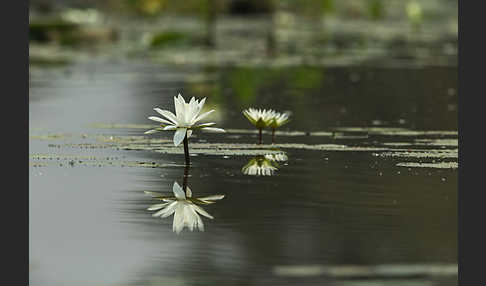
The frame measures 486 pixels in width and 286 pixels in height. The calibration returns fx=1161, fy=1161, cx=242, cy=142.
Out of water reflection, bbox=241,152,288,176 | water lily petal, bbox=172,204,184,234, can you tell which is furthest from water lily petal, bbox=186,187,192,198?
water reflection, bbox=241,152,288,176

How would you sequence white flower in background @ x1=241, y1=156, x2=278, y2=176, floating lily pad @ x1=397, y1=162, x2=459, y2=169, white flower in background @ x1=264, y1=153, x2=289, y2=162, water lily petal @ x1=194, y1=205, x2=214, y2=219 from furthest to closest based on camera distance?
white flower in background @ x1=264, y1=153, x2=289, y2=162 < floating lily pad @ x1=397, y1=162, x2=459, y2=169 < white flower in background @ x1=241, y1=156, x2=278, y2=176 < water lily petal @ x1=194, y1=205, x2=214, y2=219

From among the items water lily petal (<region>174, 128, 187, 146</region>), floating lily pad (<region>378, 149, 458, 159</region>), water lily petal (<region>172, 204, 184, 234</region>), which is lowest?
water lily petal (<region>172, 204, 184, 234</region>)

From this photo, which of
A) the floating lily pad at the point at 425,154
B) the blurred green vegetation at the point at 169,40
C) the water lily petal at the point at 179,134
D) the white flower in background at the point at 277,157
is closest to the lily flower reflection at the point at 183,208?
the water lily petal at the point at 179,134

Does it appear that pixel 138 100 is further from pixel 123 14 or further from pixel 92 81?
pixel 123 14

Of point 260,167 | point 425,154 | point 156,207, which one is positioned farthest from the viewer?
point 425,154

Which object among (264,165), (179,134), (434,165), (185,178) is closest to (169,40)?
(264,165)

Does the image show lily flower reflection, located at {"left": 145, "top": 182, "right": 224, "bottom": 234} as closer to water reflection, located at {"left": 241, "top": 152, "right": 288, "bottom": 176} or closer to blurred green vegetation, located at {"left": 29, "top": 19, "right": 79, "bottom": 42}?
water reflection, located at {"left": 241, "top": 152, "right": 288, "bottom": 176}

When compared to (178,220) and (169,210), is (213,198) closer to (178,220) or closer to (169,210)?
(169,210)
